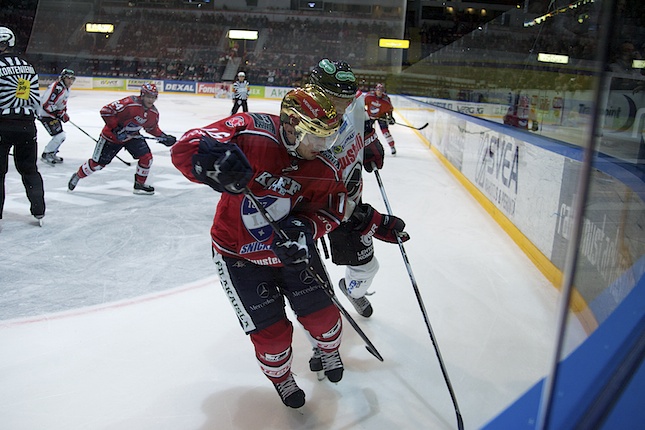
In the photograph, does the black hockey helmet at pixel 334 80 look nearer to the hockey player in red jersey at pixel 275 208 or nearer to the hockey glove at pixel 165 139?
the hockey player in red jersey at pixel 275 208

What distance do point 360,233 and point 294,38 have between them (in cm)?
71

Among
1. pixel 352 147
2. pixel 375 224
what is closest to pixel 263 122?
pixel 352 147

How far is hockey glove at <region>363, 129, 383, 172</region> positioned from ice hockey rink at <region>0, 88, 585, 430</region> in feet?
1.38

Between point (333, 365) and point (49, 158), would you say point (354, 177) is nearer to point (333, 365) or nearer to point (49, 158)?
point (333, 365)

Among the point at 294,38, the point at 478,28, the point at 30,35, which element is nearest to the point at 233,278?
the point at 294,38

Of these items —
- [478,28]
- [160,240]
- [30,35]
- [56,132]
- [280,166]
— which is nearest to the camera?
[280,166]

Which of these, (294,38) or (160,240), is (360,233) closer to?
(294,38)

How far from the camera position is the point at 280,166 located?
4.56ft

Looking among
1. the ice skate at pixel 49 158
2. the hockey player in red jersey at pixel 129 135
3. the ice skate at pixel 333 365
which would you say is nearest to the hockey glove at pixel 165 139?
the hockey player in red jersey at pixel 129 135

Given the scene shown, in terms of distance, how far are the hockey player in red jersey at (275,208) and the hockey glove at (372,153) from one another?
55cm

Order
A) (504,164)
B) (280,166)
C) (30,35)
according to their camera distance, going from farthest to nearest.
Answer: (504,164)
(30,35)
(280,166)

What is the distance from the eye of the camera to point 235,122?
1.37 metres

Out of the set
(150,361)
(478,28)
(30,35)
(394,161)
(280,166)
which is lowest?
(150,361)

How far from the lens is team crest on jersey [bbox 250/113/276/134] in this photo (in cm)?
138
